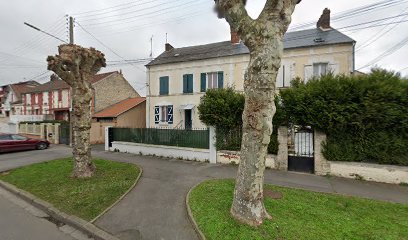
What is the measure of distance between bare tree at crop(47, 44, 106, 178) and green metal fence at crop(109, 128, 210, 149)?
4661 millimetres

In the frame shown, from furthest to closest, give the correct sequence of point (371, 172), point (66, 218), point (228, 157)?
point (228, 157), point (371, 172), point (66, 218)

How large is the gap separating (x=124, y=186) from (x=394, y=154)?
8.86 meters

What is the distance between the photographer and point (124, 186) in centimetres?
694

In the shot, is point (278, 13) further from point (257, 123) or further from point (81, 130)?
point (81, 130)

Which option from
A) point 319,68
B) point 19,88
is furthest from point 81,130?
point 19,88

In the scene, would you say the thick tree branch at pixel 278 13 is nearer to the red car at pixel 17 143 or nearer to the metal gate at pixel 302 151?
the metal gate at pixel 302 151

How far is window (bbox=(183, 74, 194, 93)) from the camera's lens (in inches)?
768

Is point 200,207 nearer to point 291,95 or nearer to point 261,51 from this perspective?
point 261,51

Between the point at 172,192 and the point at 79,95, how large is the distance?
15.5 ft

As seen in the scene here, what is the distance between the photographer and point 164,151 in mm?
12062

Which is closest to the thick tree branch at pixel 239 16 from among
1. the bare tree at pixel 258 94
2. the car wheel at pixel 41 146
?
the bare tree at pixel 258 94

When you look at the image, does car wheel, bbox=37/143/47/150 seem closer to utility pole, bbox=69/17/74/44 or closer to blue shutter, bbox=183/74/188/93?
utility pole, bbox=69/17/74/44

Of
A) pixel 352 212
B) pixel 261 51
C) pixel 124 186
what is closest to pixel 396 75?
pixel 352 212

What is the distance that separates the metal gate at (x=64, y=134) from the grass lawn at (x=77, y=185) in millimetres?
9838
